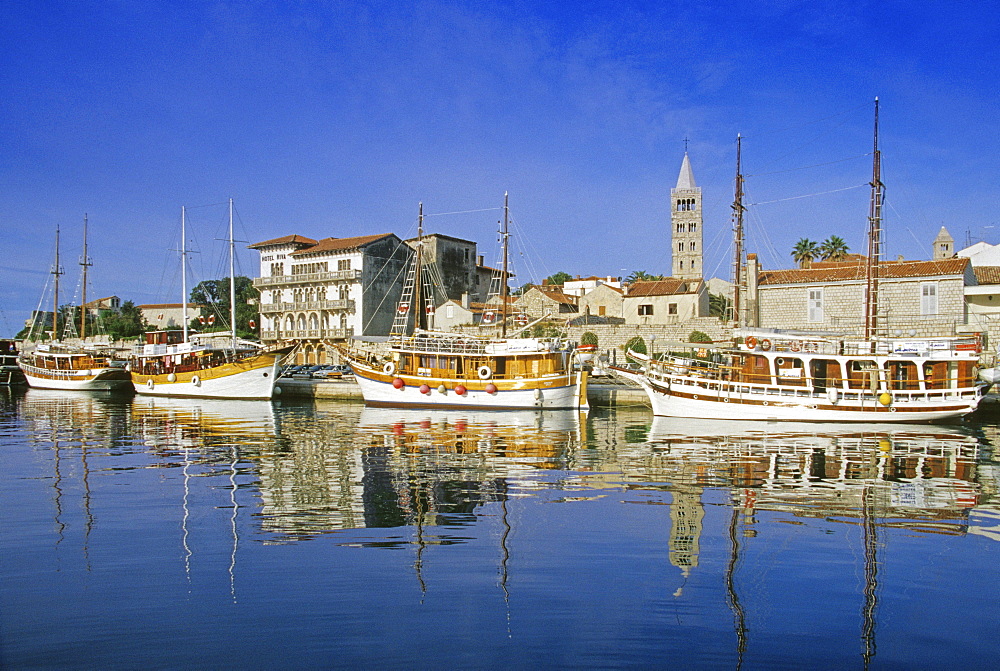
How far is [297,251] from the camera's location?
70938 mm

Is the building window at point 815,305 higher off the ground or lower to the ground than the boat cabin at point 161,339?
higher

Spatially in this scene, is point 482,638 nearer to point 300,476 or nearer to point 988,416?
point 300,476

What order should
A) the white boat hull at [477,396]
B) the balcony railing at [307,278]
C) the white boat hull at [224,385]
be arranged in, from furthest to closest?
1. the balcony railing at [307,278]
2. the white boat hull at [224,385]
3. the white boat hull at [477,396]

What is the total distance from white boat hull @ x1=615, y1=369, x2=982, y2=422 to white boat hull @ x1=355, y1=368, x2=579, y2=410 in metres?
5.98

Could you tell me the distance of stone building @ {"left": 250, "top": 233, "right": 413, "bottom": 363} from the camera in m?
66.1

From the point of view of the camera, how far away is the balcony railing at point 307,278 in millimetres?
65812

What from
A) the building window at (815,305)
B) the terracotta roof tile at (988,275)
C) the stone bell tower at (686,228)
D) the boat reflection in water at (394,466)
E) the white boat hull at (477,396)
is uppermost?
the stone bell tower at (686,228)

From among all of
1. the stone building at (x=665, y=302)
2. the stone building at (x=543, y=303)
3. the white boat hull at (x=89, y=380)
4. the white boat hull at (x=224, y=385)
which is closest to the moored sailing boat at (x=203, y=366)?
the white boat hull at (x=224, y=385)

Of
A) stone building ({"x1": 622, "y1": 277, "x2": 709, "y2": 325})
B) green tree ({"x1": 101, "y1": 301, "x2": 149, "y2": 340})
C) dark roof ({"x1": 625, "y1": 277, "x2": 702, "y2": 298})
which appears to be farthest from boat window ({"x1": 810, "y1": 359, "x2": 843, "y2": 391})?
green tree ({"x1": 101, "y1": 301, "x2": 149, "y2": 340})

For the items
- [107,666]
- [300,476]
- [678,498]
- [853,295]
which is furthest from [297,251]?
[107,666]

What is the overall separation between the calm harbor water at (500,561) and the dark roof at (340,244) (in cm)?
4769

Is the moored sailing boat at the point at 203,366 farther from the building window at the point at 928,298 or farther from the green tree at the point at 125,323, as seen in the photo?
the building window at the point at 928,298

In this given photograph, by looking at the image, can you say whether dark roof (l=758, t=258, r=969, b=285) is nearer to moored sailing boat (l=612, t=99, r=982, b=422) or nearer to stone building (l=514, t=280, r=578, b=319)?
moored sailing boat (l=612, t=99, r=982, b=422)

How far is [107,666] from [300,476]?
9844mm
